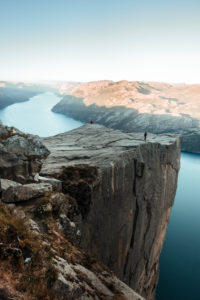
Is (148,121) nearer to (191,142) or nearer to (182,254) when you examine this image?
(191,142)

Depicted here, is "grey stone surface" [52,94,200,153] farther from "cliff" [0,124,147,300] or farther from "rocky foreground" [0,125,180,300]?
"cliff" [0,124,147,300]

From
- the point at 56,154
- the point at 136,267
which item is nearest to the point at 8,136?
the point at 56,154

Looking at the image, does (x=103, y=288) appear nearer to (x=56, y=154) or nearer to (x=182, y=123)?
(x=56, y=154)

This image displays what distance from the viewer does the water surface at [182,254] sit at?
2547 centimetres

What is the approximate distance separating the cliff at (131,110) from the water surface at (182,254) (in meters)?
60.3

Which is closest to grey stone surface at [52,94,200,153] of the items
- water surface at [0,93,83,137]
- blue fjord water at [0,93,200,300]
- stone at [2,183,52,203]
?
water surface at [0,93,83,137]

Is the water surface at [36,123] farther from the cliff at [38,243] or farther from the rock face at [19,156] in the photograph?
the cliff at [38,243]

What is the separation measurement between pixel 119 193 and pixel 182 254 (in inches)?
973

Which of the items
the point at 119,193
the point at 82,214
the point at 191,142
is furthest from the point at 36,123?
the point at 82,214

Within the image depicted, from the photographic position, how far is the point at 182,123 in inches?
4500

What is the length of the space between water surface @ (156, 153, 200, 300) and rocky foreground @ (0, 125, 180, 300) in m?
4.31

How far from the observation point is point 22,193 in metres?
7.06

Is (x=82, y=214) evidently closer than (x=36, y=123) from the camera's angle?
Yes

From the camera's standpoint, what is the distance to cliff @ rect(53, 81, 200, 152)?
376 feet
